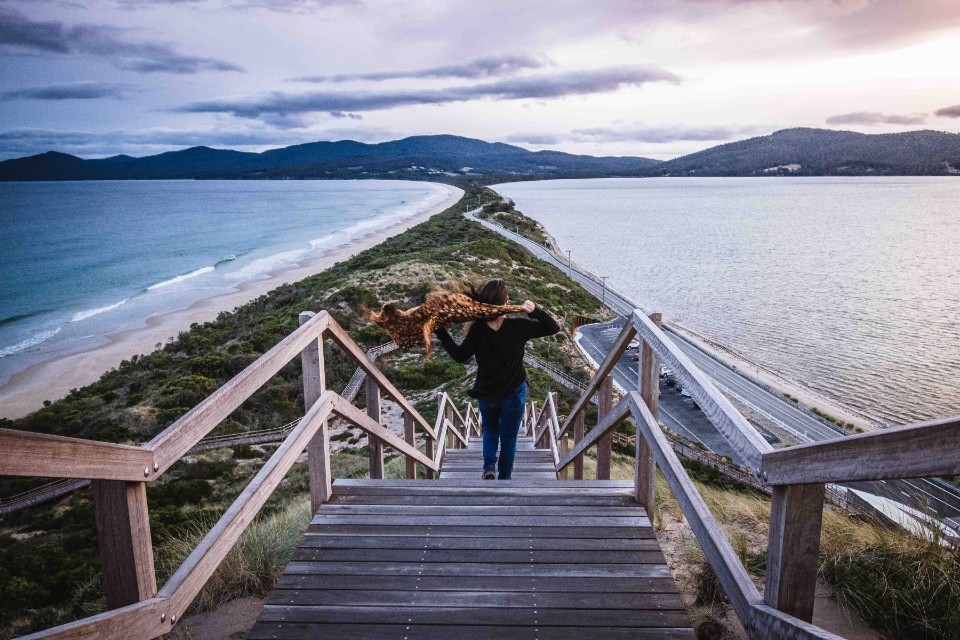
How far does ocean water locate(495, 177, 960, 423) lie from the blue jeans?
35.9ft

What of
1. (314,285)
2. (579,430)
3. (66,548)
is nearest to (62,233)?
(314,285)

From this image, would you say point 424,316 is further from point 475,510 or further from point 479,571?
point 479,571

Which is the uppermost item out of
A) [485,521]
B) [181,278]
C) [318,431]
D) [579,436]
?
[318,431]

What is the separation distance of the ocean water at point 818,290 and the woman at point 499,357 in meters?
11.1

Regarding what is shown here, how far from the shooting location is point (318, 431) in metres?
3.61

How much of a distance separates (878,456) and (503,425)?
3764 millimetres

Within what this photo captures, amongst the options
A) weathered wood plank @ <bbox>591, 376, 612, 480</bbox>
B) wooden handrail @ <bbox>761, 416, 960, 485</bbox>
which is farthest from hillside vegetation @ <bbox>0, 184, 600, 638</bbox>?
wooden handrail @ <bbox>761, 416, 960, 485</bbox>

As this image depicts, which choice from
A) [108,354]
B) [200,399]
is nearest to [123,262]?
[108,354]

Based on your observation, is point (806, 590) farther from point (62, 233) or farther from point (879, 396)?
point (62, 233)

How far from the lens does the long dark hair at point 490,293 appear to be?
4469mm

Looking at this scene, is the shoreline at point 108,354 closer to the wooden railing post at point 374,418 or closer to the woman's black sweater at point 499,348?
the wooden railing post at point 374,418

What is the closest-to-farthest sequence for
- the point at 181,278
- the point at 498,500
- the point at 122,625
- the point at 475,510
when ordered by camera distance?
the point at 122,625 → the point at 475,510 → the point at 498,500 → the point at 181,278

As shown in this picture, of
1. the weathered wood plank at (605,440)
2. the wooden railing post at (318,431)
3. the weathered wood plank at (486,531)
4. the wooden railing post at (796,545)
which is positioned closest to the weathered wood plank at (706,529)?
the wooden railing post at (796,545)

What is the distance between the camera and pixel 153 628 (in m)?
1.89
